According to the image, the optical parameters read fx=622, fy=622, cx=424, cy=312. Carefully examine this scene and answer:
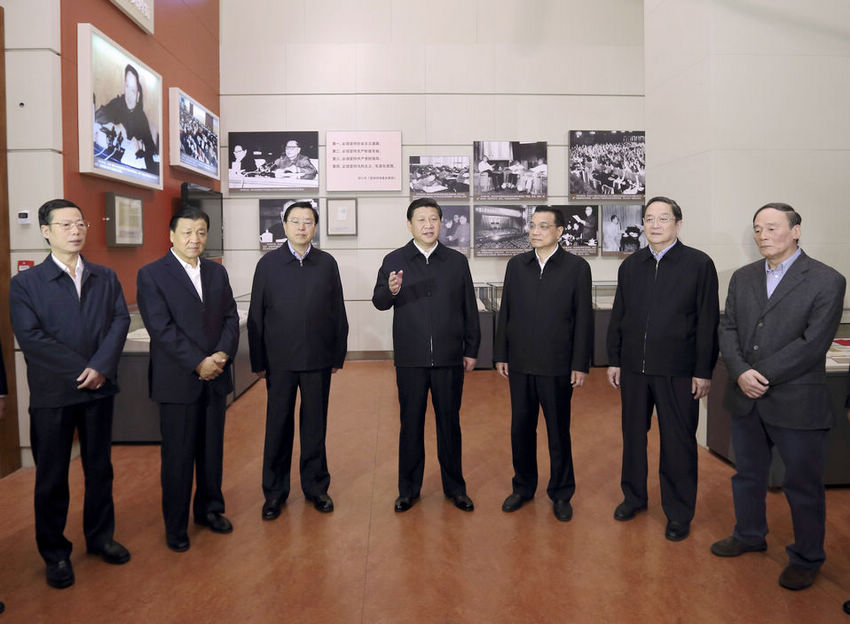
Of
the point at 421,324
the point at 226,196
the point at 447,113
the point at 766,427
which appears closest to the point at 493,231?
the point at 447,113

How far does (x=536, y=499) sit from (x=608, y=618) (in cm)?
127

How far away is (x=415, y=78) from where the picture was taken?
8469 mm

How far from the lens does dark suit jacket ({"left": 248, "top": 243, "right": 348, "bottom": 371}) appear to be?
3449 millimetres

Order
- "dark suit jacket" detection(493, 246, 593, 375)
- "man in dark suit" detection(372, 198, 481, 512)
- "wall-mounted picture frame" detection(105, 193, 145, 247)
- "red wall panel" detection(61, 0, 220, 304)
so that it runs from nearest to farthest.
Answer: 1. "dark suit jacket" detection(493, 246, 593, 375)
2. "man in dark suit" detection(372, 198, 481, 512)
3. "red wall panel" detection(61, 0, 220, 304)
4. "wall-mounted picture frame" detection(105, 193, 145, 247)

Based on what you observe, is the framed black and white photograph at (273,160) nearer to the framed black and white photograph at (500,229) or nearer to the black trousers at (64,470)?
the framed black and white photograph at (500,229)

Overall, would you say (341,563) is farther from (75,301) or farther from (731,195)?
(731,195)

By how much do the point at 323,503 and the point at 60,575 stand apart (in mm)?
1319

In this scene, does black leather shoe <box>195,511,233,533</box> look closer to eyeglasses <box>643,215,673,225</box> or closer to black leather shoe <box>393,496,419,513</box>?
black leather shoe <box>393,496,419,513</box>

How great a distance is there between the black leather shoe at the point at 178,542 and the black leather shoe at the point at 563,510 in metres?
1.95

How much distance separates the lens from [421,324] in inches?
138

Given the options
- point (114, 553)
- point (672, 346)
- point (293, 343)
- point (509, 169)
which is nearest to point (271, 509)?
point (114, 553)

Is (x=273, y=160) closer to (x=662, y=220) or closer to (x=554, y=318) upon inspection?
(x=554, y=318)

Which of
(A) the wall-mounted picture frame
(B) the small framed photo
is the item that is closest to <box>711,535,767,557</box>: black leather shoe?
(A) the wall-mounted picture frame

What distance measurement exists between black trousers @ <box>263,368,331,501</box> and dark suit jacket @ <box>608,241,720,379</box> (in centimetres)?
177
